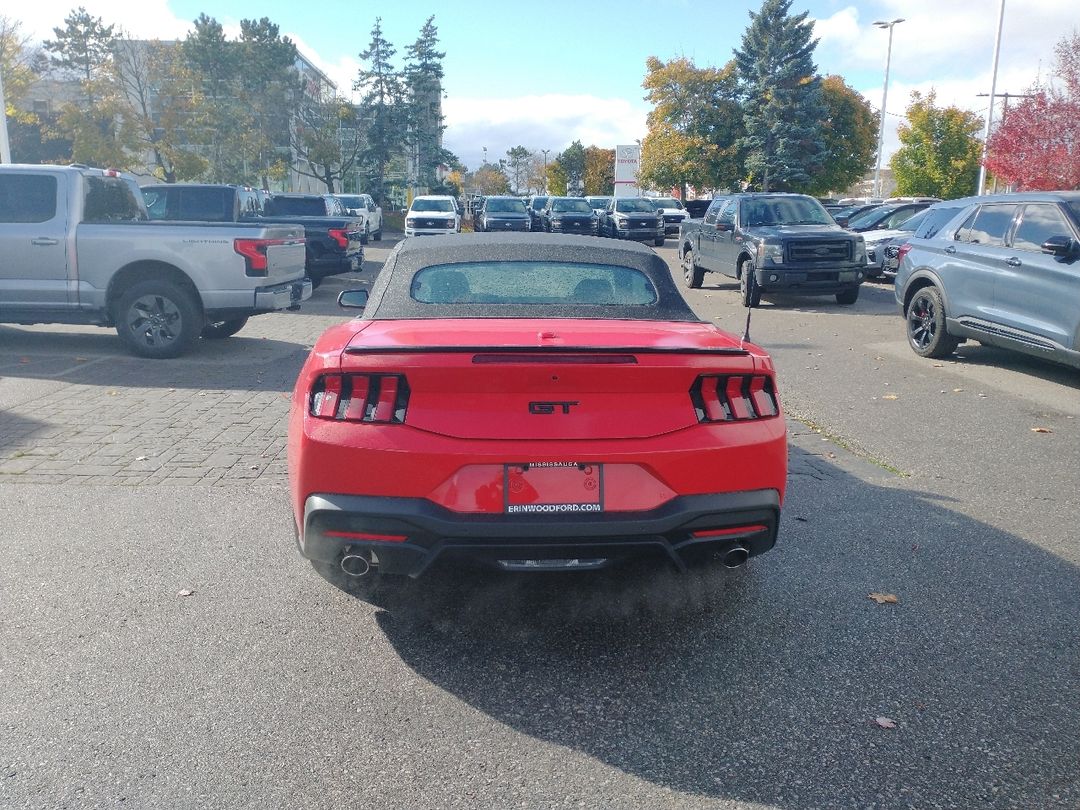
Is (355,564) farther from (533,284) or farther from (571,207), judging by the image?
(571,207)

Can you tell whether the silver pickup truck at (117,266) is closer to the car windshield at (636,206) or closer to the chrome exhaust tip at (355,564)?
the chrome exhaust tip at (355,564)

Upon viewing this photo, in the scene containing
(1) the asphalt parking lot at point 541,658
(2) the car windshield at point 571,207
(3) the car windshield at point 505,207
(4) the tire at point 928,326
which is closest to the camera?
(1) the asphalt parking lot at point 541,658

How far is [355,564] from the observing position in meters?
3.50

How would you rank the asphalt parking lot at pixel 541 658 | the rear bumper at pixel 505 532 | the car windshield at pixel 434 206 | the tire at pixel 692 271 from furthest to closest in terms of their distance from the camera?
the car windshield at pixel 434 206 → the tire at pixel 692 271 → the rear bumper at pixel 505 532 → the asphalt parking lot at pixel 541 658

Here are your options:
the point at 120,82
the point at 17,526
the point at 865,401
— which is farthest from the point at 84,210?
the point at 120,82

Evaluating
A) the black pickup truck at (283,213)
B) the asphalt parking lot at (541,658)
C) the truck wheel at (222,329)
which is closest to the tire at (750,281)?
the black pickup truck at (283,213)

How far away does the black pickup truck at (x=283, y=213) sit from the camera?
53.1 feet

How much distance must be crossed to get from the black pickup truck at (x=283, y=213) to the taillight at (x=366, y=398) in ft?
36.2

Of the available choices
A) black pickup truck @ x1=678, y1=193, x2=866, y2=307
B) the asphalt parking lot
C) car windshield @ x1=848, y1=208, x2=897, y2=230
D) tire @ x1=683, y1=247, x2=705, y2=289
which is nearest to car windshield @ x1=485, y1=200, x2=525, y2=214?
tire @ x1=683, y1=247, x2=705, y2=289

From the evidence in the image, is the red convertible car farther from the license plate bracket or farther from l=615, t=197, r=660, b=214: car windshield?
l=615, t=197, r=660, b=214: car windshield

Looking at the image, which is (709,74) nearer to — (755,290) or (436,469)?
(755,290)

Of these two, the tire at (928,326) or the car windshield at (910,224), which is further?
the car windshield at (910,224)

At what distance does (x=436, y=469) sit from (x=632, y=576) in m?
1.51

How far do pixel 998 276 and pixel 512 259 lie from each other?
674 centimetres
